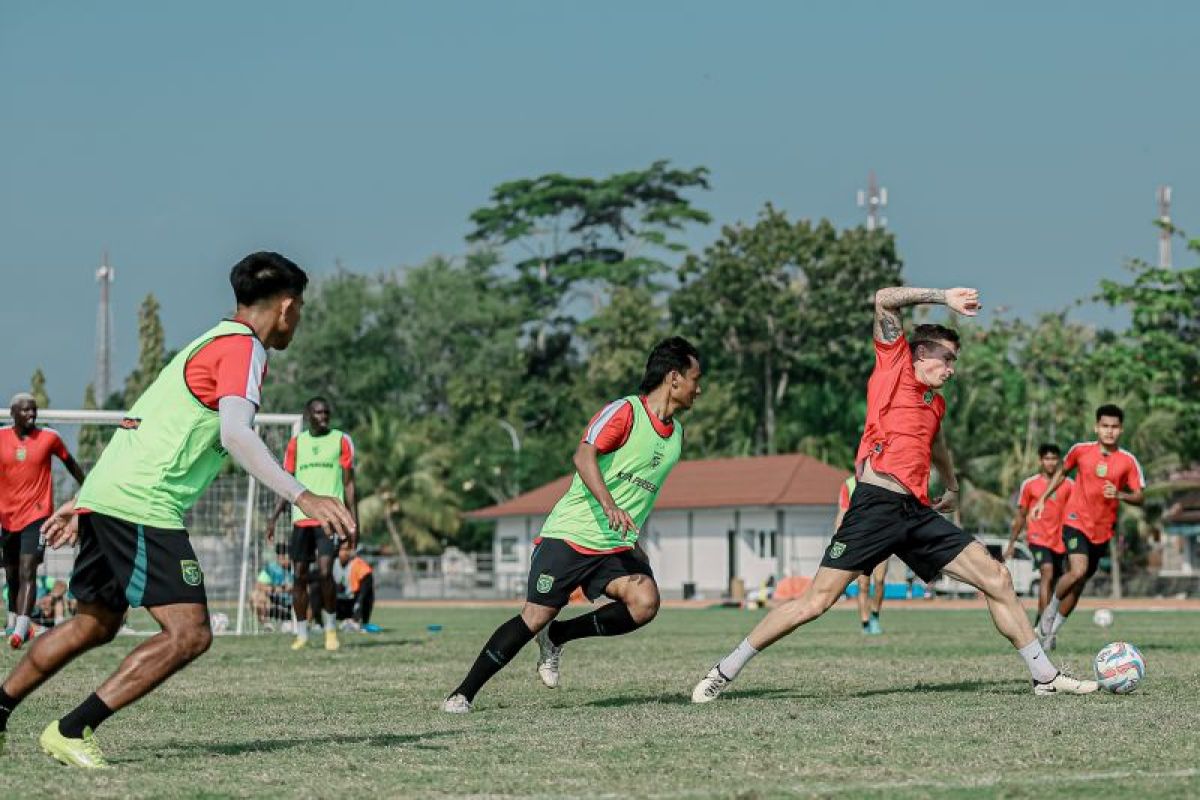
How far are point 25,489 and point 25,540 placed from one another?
0.51 meters

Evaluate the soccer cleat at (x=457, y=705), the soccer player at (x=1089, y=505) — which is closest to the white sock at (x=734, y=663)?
the soccer cleat at (x=457, y=705)

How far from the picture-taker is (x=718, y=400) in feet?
238


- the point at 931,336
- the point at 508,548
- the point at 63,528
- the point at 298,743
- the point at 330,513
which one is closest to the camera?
the point at 330,513

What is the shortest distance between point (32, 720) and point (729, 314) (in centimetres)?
6272

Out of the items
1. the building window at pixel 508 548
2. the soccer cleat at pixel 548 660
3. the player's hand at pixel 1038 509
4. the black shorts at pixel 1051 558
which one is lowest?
the building window at pixel 508 548

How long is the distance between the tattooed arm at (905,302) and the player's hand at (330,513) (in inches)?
142

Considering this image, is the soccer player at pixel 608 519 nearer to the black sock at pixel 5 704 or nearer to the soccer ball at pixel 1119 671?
the soccer ball at pixel 1119 671

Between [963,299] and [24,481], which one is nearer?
[963,299]

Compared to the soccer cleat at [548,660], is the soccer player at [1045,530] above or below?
above

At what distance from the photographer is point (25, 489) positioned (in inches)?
680

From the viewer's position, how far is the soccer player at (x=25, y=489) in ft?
56.5

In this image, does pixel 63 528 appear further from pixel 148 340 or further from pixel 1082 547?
pixel 148 340

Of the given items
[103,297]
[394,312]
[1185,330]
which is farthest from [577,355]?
[1185,330]

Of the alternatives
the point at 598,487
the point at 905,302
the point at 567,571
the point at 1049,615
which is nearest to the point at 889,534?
the point at 905,302
